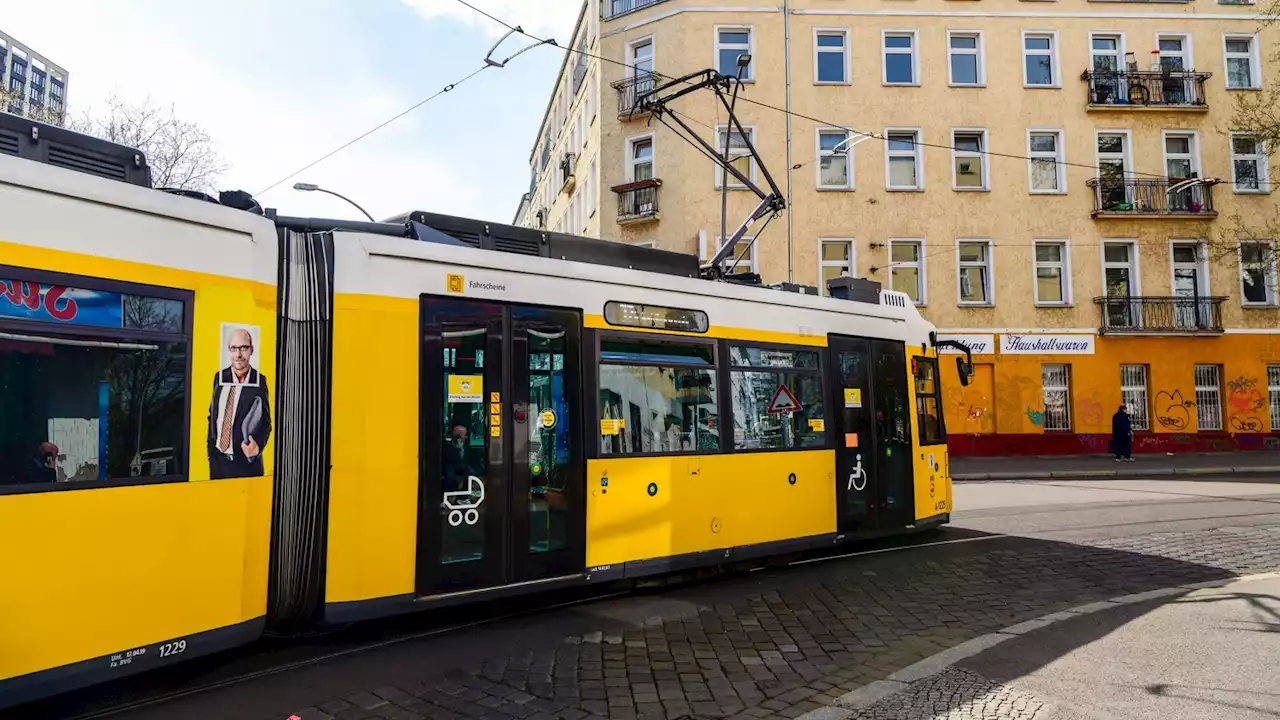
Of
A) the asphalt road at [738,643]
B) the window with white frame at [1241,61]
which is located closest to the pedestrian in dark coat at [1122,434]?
the window with white frame at [1241,61]

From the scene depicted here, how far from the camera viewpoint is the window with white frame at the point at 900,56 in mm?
27688

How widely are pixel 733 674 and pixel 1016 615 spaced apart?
277cm

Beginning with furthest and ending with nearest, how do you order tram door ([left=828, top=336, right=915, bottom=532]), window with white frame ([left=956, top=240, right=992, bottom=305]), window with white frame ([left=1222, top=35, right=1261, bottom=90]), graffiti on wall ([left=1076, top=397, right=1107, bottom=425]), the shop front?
window with white frame ([left=1222, top=35, right=1261, bottom=90]) < window with white frame ([left=956, top=240, right=992, bottom=305]) < graffiti on wall ([left=1076, top=397, right=1107, bottom=425]) < the shop front < tram door ([left=828, top=336, right=915, bottom=532])

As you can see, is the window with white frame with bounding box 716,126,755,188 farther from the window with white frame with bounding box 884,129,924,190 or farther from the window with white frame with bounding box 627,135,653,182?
the window with white frame with bounding box 884,129,924,190

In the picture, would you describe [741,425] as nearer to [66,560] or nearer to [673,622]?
[673,622]

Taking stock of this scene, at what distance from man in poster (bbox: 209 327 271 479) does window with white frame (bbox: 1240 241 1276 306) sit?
3180 centimetres

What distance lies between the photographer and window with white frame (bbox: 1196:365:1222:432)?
88.3ft

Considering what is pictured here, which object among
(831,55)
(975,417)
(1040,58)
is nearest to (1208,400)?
(975,417)

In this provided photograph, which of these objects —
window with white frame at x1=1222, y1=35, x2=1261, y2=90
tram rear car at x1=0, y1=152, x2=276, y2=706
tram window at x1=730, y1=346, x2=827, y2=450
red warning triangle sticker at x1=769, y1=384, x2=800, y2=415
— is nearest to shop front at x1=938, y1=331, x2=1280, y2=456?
window with white frame at x1=1222, y1=35, x2=1261, y2=90

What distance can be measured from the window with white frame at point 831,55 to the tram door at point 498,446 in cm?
2347

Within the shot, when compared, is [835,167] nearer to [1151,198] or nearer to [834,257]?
[834,257]

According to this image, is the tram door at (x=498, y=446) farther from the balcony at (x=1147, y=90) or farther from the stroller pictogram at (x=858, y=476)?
the balcony at (x=1147, y=90)

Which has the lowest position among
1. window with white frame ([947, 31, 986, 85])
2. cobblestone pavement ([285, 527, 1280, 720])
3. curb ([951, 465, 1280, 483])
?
curb ([951, 465, 1280, 483])

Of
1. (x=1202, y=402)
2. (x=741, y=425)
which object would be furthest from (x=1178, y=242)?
(x=741, y=425)
